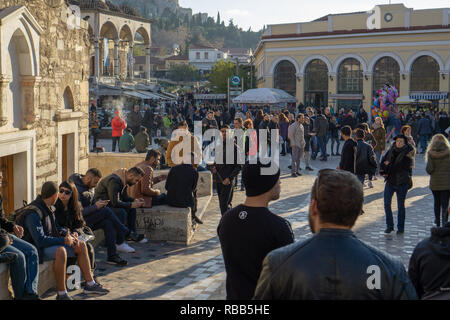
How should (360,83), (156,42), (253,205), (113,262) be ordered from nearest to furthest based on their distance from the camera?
(253,205) → (113,262) → (360,83) → (156,42)

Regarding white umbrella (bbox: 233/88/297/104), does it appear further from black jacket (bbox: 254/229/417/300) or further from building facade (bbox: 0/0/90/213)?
black jacket (bbox: 254/229/417/300)

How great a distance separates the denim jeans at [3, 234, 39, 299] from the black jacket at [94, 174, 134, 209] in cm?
236

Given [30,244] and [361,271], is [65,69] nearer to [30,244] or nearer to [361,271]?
[30,244]

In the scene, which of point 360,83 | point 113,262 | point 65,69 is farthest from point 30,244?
point 360,83

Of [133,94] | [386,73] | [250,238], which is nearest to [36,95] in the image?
[250,238]

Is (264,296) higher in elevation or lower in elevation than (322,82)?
lower

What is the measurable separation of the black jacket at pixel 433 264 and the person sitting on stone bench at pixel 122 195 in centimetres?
496

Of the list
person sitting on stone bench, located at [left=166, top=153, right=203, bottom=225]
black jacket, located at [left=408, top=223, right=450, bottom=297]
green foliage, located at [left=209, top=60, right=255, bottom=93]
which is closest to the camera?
black jacket, located at [left=408, top=223, right=450, bottom=297]

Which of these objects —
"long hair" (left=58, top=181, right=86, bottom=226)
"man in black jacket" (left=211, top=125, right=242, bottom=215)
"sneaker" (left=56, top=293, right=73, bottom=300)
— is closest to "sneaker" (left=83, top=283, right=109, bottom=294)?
"sneaker" (left=56, top=293, right=73, bottom=300)

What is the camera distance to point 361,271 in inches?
96.7

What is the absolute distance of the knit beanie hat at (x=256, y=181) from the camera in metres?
3.84

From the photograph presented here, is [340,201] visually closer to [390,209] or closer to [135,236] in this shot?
[135,236]

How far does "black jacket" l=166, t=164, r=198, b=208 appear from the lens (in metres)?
8.80

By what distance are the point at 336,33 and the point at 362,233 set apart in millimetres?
32200
